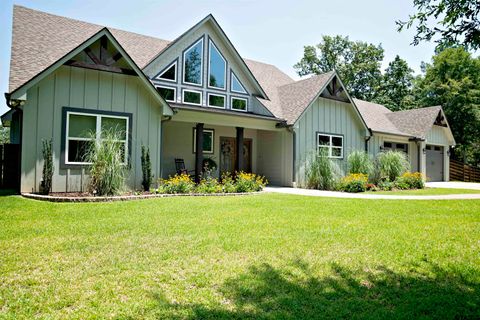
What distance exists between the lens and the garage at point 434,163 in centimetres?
2370

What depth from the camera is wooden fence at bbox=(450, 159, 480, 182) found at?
84.5 feet

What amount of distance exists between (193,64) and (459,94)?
26.2 meters

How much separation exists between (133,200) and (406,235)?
6733 millimetres

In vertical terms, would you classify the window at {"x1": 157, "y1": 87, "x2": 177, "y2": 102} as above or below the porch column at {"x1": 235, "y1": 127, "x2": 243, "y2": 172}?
above

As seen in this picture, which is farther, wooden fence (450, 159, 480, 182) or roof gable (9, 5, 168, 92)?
wooden fence (450, 159, 480, 182)

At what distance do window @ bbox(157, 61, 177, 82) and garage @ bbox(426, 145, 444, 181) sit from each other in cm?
1842

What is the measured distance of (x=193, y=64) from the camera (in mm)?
14820

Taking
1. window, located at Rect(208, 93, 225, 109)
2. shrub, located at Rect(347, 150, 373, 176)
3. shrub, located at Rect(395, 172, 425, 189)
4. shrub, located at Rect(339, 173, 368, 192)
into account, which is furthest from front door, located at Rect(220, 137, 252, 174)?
shrub, located at Rect(395, 172, 425, 189)

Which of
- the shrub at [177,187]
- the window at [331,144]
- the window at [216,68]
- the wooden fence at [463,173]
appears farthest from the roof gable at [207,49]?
the wooden fence at [463,173]

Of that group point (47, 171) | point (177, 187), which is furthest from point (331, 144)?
point (47, 171)

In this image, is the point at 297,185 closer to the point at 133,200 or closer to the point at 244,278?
the point at 133,200

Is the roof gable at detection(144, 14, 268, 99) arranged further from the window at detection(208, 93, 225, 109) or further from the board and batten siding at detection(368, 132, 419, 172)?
the board and batten siding at detection(368, 132, 419, 172)

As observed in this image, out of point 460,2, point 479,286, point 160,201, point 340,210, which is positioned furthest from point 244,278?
point 160,201

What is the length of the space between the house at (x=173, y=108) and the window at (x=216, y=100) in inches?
2.0
